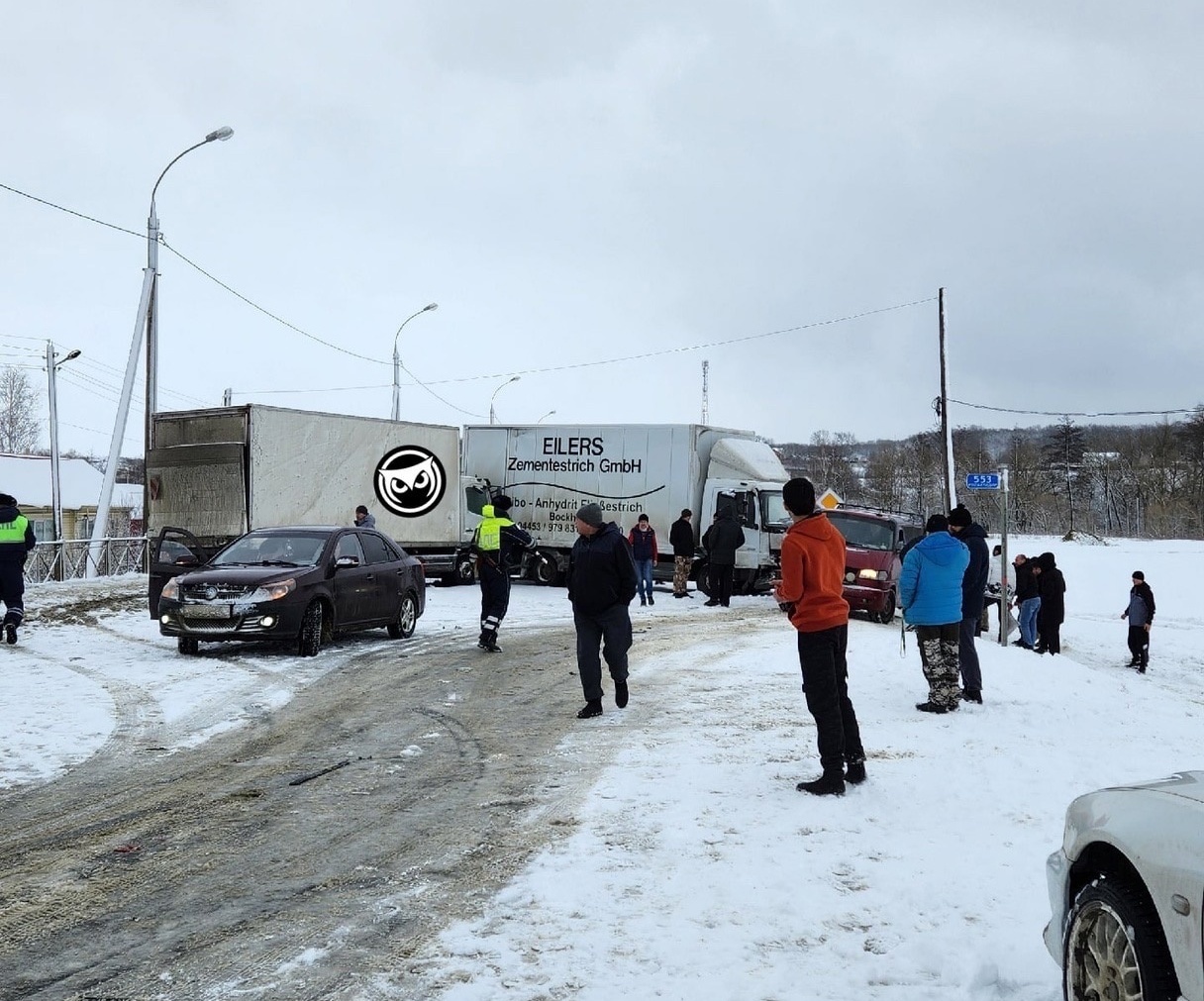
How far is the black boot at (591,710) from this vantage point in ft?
31.1

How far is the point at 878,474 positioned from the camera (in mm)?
86125

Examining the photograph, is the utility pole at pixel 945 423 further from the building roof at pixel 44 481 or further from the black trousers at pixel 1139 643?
the building roof at pixel 44 481

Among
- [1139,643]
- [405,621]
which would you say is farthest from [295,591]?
[1139,643]

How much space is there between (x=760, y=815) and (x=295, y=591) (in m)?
8.22

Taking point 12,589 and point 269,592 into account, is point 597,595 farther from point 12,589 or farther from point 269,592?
point 12,589

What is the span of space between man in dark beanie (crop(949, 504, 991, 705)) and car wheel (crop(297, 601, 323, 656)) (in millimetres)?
7277

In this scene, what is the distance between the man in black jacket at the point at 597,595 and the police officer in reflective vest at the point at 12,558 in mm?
8209

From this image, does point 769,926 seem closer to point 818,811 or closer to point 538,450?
point 818,811

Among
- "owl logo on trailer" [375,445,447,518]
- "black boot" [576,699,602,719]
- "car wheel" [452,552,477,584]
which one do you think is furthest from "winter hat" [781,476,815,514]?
"car wheel" [452,552,477,584]

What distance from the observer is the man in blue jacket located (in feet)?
31.6

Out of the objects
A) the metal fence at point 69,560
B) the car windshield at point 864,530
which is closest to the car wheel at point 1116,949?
the car windshield at point 864,530

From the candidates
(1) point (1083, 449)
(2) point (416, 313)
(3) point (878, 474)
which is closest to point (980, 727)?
(2) point (416, 313)

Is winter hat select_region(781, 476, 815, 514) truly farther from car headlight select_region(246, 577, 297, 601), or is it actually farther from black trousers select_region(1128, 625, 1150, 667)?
black trousers select_region(1128, 625, 1150, 667)

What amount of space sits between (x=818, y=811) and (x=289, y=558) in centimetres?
916
